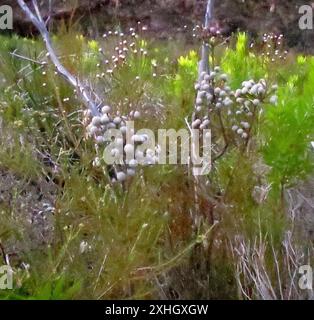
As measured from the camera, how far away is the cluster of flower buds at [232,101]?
233 centimetres

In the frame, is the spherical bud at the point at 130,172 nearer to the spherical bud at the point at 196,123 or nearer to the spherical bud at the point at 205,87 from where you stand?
the spherical bud at the point at 196,123

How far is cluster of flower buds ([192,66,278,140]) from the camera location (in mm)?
2330

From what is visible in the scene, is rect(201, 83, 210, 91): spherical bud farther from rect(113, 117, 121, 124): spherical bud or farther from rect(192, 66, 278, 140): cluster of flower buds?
rect(113, 117, 121, 124): spherical bud

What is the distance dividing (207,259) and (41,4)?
248 inches

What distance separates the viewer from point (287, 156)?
2209 millimetres

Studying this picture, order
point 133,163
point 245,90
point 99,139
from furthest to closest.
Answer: point 245,90 → point 99,139 → point 133,163

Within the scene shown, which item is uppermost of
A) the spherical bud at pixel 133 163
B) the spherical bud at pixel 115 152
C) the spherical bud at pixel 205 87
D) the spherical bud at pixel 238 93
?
the spherical bud at pixel 205 87

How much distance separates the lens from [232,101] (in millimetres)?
2434

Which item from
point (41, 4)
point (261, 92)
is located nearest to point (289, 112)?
point (261, 92)

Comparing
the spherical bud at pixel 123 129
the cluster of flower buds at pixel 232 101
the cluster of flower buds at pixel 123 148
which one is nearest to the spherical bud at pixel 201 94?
the cluster of flower buds at pixel 232 101

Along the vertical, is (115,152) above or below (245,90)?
below

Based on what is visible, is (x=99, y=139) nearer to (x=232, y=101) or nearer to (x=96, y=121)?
(x=96, y=121)

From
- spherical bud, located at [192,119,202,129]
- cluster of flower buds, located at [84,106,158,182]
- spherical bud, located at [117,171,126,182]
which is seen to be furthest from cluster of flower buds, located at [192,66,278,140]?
spherical bud, located at [117,171,126,182]

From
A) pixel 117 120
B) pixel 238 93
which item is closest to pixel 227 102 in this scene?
pixel 238 93
